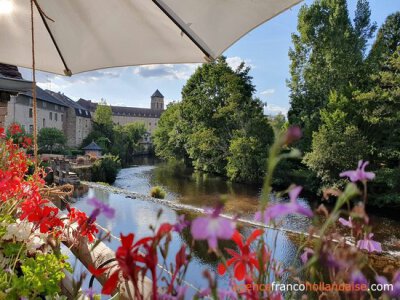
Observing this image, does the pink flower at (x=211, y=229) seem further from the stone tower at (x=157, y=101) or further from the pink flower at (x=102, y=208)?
the stone tower at (x=157, y=101)

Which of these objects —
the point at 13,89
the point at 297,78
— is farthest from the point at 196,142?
the point at 13,89

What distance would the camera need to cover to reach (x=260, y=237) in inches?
19.7

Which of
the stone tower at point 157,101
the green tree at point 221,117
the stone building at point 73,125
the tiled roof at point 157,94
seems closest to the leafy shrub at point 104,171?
the green tree at point 221,117

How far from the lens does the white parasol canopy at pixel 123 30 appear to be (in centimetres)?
145

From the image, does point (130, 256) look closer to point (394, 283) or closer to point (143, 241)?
point (143, 241)

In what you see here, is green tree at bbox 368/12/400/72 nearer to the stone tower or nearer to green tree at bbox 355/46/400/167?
green tree at bbox 355/46/400/167

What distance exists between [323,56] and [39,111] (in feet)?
88.8

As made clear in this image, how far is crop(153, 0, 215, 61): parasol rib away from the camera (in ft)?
4.74

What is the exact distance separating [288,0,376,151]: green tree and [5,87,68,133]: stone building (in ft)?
61.8

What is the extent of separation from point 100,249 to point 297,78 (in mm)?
20873

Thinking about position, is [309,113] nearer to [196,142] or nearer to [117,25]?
[196,142]

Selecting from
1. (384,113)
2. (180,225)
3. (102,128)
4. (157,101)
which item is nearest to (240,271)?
(180,225)

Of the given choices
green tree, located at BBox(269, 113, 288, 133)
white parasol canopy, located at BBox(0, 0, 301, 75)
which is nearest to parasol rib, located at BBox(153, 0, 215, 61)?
white parasol canopy, located at BBox(0, 0, 301, 75)

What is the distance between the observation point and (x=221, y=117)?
83.2 ft
